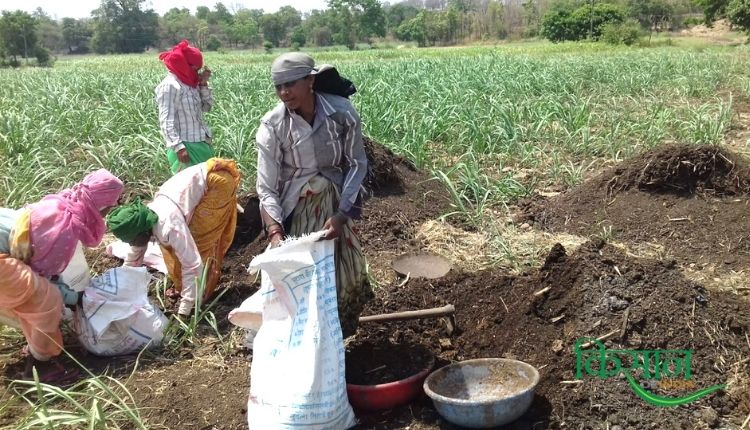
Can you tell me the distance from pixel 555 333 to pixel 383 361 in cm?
78

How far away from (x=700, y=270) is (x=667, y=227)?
0.58m

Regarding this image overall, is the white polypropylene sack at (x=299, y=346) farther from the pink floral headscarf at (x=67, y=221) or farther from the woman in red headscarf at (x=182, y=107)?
the woman in red headscarf at (x=182, y=107)

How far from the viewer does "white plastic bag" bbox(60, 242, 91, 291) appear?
10.8ft

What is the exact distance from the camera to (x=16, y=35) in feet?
139

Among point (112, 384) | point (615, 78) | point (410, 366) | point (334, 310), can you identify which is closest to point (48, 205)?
point (112, 384)

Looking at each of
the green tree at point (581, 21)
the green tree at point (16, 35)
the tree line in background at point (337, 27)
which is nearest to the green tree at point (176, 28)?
the tree line in background at point (337, 27)

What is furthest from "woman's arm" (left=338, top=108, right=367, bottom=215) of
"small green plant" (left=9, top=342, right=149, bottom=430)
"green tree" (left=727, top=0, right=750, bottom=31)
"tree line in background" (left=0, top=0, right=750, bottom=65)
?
"tree line in background" (left=0, top=0, right=750, bottom=65)

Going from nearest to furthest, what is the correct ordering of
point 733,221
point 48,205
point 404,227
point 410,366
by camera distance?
point 410,366, point 48,205, point 733,221, point 404,227

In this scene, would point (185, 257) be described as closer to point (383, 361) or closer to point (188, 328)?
point (188, 328)

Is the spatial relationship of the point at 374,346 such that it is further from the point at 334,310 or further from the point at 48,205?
the point at 48,205

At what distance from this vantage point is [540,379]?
99.3 inches

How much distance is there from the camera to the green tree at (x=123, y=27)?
65.7 metres

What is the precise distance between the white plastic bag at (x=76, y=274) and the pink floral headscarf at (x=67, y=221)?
1.17 ft

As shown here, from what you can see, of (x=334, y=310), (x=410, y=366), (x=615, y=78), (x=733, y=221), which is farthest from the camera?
(x=615, y=78)
